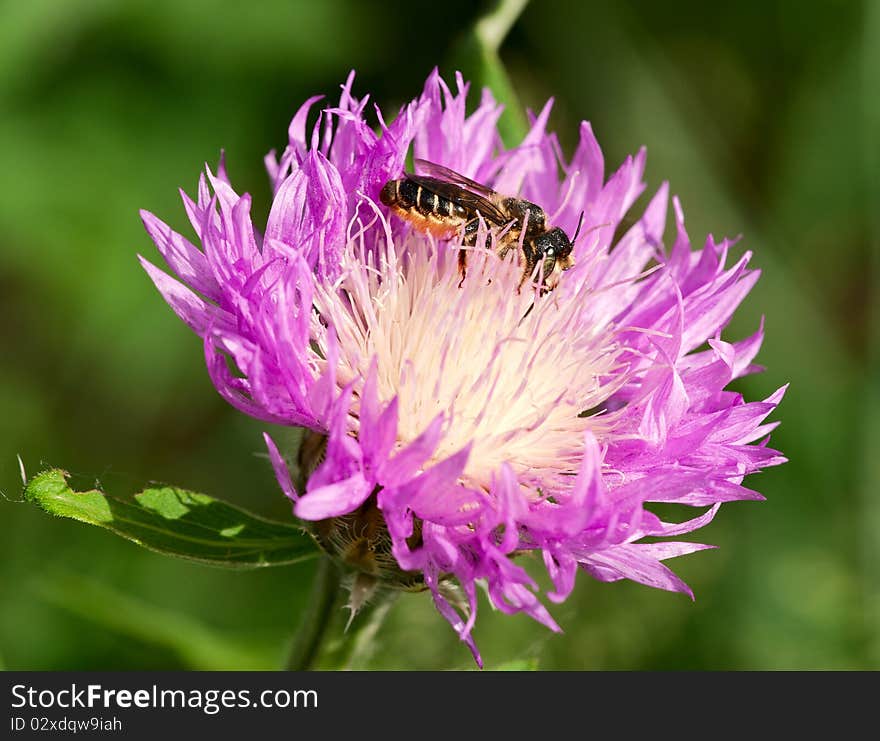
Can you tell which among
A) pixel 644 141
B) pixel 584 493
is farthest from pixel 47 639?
pixel 644 141

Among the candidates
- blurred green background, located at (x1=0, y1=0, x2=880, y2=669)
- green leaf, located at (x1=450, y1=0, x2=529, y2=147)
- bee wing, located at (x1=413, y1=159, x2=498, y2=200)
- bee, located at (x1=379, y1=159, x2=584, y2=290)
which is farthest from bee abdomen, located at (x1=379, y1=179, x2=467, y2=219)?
blurred green background, located at (x1=0, y1=0, x2=880, y2=669)

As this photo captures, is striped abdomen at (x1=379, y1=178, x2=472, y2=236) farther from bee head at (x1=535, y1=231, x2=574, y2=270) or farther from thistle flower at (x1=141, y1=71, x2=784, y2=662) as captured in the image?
bee head at (x1=535, y1=231, x2=574, y2=270)

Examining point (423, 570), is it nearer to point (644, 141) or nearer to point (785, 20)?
point (644, 141)

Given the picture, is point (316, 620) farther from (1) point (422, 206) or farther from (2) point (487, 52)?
(2) point (487, 52)


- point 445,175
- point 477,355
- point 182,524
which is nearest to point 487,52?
point 445,175

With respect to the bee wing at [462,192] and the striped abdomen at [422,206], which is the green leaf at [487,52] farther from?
the striped abdomen at [422,206]

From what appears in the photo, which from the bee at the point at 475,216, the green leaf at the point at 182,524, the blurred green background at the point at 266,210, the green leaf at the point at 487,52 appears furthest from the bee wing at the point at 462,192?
the blurred green background at the point at 266,210
